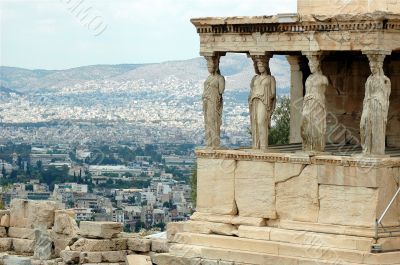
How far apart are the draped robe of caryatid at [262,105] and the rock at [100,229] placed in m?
3.54

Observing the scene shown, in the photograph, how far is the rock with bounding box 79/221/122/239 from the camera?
83.9ft

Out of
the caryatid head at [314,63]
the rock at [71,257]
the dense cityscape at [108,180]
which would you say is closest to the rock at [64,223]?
the rock at [71,257]

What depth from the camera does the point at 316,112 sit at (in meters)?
22.3

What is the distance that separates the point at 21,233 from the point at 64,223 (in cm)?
111

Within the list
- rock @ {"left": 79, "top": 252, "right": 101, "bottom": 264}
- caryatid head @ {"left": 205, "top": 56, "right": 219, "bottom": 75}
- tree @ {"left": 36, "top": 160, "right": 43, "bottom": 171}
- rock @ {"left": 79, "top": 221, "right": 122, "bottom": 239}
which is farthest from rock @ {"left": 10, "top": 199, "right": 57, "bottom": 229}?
tree @ {"left": 36, "top": 160, "right": 43, "bottom": 171}

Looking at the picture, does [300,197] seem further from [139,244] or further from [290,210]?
[139,244]

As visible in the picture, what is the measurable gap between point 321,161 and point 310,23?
180 centimetres

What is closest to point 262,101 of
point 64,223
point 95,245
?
point 95,245

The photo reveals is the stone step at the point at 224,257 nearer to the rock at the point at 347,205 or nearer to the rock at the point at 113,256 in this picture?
the rock at the point at 347,205

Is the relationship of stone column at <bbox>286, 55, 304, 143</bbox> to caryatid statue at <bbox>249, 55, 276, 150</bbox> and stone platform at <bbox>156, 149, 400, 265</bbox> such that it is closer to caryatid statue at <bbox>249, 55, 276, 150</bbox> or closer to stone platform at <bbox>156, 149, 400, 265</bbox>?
caryatid statue at <bbox>249, 55, 276, 150</bbox>

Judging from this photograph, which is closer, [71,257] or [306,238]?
[306,238]

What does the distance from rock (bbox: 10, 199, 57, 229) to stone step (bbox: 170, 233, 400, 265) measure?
12.2ft

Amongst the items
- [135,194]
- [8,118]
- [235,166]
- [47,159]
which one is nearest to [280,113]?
[135,194]

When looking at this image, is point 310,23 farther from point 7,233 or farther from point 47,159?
point 47,159
